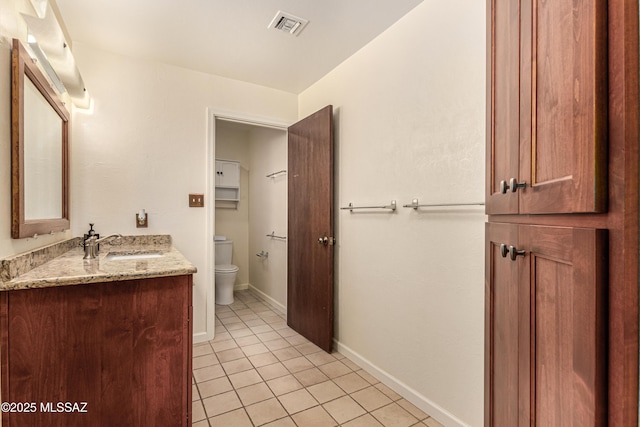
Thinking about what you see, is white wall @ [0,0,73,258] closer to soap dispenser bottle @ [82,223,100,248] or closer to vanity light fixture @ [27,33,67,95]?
vanity light fixture @ [27,33,67,95]

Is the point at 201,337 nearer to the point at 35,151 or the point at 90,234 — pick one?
the point at 90,234

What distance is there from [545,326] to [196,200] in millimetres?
2617

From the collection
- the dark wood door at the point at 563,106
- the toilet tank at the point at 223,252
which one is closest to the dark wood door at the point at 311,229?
the toilet tank at the point at 223,252

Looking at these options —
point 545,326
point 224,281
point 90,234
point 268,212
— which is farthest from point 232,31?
point 224,281

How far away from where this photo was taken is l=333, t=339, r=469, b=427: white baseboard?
1.68 meters

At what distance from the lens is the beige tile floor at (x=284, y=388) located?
1.75 meters

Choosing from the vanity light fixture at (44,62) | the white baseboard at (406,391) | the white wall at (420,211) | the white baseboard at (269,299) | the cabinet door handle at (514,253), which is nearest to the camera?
the cabinet door handle at (514,253)

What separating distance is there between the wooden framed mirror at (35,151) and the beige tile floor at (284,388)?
4.33 feet

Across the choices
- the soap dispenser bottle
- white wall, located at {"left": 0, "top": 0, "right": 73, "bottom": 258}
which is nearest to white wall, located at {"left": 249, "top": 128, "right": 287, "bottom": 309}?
the soap dispenser bottle

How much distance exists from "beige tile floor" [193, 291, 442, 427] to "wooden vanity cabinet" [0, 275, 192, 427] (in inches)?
18.3

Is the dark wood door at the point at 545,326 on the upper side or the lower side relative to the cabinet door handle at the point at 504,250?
lower

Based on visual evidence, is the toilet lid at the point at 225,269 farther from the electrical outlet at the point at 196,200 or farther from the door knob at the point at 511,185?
the door knob at the point at 511,185

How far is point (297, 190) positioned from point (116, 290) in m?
1.90

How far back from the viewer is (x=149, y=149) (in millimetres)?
2607
